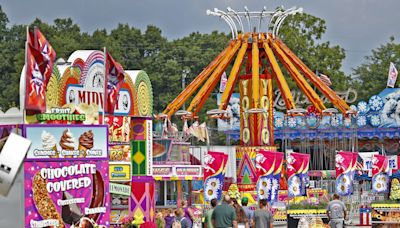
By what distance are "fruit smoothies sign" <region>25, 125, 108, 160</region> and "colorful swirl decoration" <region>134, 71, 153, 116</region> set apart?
8.42m

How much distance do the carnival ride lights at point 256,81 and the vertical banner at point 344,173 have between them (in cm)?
Result: 1144

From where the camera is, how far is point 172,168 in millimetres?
47594

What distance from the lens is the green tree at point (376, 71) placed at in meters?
103

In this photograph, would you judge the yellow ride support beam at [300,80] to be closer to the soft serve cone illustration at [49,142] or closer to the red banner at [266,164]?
the red banner at [266,164]

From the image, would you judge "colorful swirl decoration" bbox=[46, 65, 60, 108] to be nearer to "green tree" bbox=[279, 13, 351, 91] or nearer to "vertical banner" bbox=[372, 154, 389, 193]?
"vertical banner" bbox=[372, 154, 389, 193]

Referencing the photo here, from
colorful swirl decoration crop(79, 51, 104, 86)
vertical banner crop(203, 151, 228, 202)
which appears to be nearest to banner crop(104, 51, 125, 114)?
colorful swirl decoration crop(79, 51, 104, 86)

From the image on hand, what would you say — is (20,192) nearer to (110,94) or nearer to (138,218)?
(110,94)

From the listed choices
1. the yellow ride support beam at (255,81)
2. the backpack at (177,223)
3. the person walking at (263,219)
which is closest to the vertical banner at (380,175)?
the yellow ride support beam at (255,81)

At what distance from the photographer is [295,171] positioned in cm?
4012

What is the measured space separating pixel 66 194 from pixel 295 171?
17.5 metres

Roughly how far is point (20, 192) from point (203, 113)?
74916 millimetres

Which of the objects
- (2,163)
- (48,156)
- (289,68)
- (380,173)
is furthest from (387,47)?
(2,163)

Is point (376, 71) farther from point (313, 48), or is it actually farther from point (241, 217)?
point (241, 217)

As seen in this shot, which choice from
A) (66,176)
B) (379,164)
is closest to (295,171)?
(379,164)
